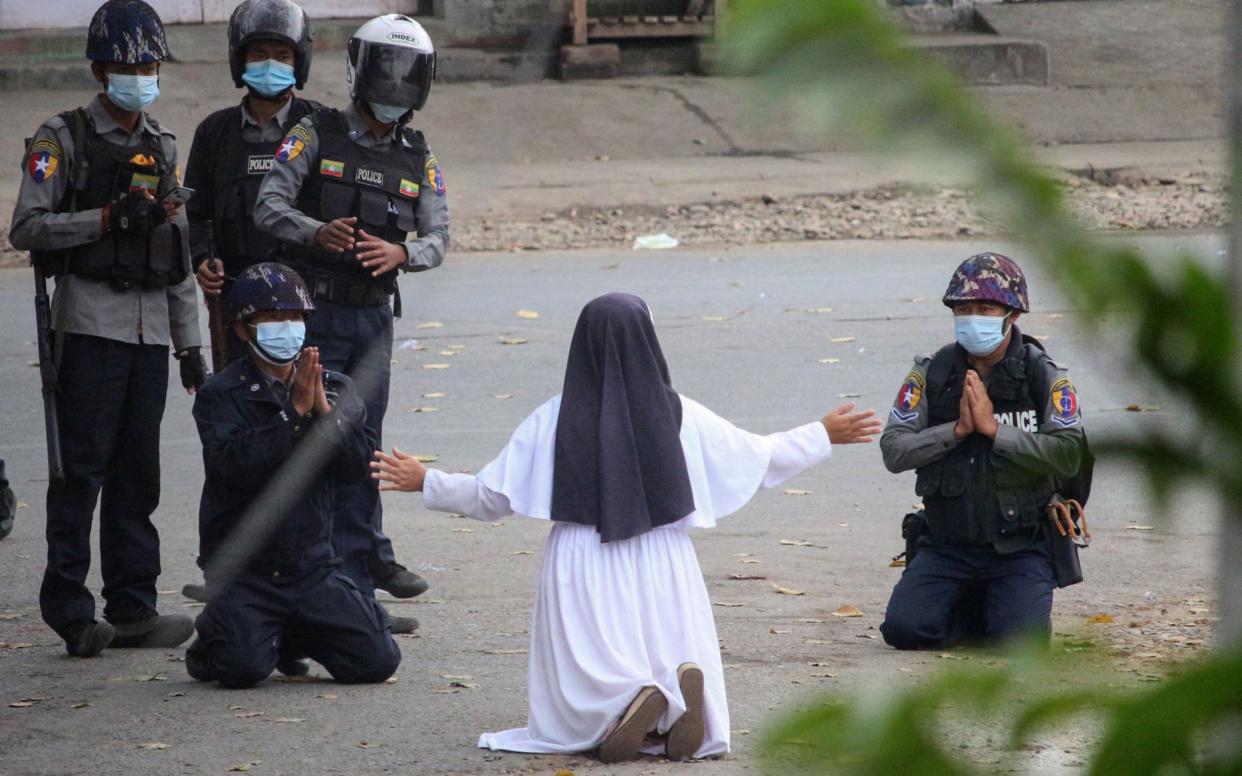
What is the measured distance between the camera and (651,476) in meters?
4.77

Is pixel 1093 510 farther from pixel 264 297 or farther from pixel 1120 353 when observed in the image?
pixel 1120 353

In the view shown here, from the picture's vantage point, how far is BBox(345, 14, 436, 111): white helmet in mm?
6059

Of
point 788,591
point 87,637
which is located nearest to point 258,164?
point 87,637

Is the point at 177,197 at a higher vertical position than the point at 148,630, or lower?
higher

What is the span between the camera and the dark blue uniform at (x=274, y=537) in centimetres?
521

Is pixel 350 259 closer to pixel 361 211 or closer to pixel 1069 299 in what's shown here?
pixel 361 211

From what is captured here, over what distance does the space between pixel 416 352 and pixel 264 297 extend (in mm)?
5421

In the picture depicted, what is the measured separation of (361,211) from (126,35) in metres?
1.00

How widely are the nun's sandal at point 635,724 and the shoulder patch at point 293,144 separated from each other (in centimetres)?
247

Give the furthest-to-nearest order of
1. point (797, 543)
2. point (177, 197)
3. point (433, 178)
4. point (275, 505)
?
1. point (797, 543)
2. point (433, 178)
3. point (177, 197)
4. point (275, 505)

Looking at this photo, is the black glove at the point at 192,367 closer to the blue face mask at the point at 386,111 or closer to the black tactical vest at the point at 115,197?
the black tactical vest at the point at 115,197

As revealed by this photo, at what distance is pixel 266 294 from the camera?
5.34 metres

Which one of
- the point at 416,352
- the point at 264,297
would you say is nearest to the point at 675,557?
the point at 264,297

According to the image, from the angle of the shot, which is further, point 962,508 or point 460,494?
point 962,508
